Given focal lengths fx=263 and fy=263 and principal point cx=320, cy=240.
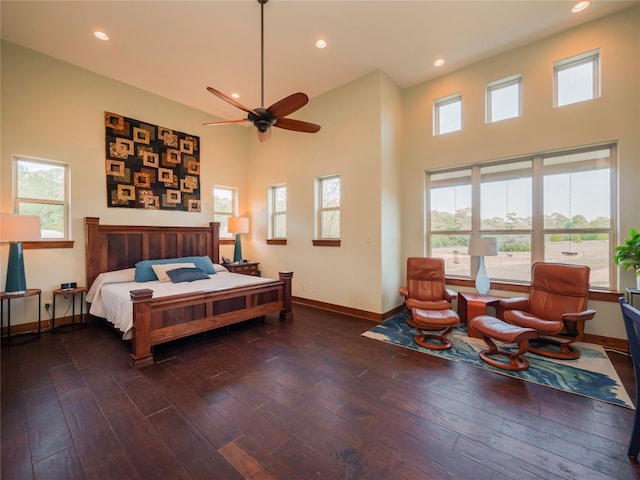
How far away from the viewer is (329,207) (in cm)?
494

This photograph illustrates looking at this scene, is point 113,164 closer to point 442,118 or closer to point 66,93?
point 66,93

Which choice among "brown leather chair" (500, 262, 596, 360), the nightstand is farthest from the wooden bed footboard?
"brown leather chair" (500, 262, 596, 360)

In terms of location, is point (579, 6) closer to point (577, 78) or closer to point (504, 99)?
point (577, 78)

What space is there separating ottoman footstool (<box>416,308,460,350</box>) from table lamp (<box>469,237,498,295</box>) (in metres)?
0.81

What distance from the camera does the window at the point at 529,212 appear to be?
10.9 feet

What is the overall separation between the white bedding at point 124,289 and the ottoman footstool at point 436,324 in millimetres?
2240

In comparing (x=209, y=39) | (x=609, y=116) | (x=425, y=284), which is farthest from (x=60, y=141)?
(x=609, y=116)

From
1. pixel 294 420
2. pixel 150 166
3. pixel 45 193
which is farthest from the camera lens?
pixel 150 166

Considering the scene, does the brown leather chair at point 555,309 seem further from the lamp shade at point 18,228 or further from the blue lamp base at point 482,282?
the lamp shade at point 18,228

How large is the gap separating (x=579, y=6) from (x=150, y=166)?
6357mm

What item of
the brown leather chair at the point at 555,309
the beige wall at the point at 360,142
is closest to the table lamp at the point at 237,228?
the beige wall at the point at 360,142

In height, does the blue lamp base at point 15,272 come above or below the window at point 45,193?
below

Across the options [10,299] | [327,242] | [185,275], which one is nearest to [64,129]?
[10,299]

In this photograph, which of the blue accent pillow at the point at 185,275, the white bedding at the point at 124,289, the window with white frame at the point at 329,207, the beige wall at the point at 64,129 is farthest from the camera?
the window with white frame at the point at 329,207
